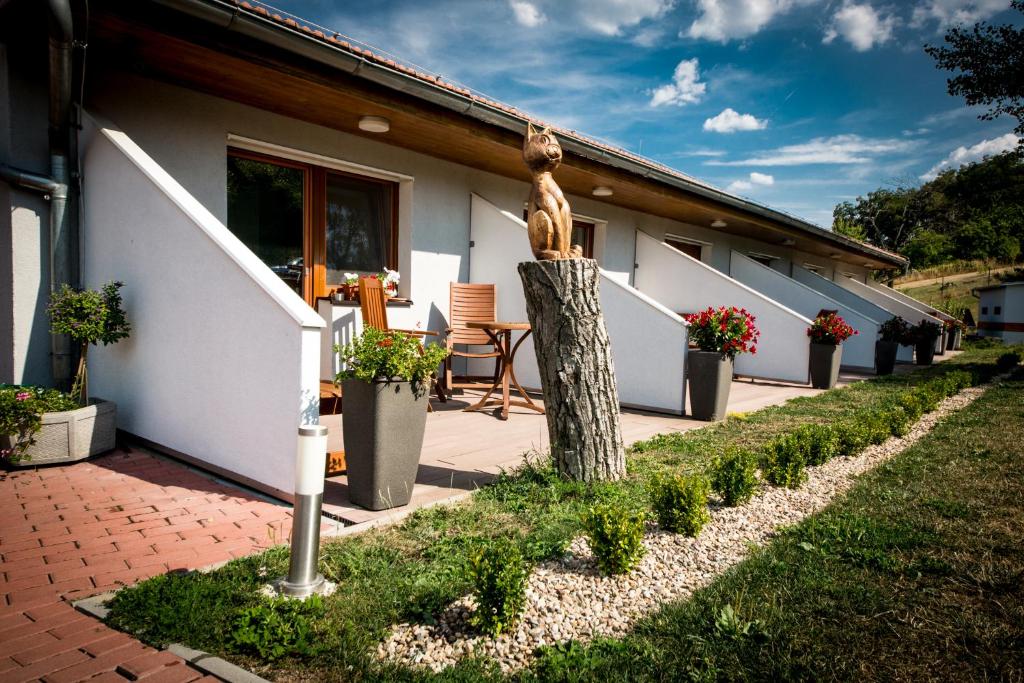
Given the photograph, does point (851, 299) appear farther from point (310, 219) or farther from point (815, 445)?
point (310, 219)

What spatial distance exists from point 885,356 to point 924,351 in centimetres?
372

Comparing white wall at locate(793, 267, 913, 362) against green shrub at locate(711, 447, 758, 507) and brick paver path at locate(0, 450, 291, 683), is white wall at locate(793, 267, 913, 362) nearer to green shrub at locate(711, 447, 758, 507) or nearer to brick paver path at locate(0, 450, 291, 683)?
green shrub at locate(711, 447, 758, 507)

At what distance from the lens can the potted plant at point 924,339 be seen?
13.7 m

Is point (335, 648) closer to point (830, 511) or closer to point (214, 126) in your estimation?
point (830, 511)

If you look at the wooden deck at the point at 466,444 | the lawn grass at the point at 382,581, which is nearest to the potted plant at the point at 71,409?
the wooden deck at the point at 466,444

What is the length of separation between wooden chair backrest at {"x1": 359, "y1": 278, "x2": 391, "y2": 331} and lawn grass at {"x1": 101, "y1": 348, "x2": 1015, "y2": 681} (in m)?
2.52

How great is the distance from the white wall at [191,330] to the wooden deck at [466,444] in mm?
524

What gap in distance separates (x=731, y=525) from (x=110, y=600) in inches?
109

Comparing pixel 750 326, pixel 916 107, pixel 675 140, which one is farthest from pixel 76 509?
pixel 916 107

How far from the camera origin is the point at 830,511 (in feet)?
11.0

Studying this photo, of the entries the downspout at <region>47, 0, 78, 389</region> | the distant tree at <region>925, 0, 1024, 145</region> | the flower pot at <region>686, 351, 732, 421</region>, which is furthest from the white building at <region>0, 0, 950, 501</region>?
the distant tree at <region>925, 0, 1024, 145</region>

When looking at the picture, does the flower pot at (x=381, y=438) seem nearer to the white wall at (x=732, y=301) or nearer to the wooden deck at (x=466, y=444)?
the wooden deck at (x=466, y=444)

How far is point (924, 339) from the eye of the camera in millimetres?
13758

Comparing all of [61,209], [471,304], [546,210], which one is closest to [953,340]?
[471,304]
